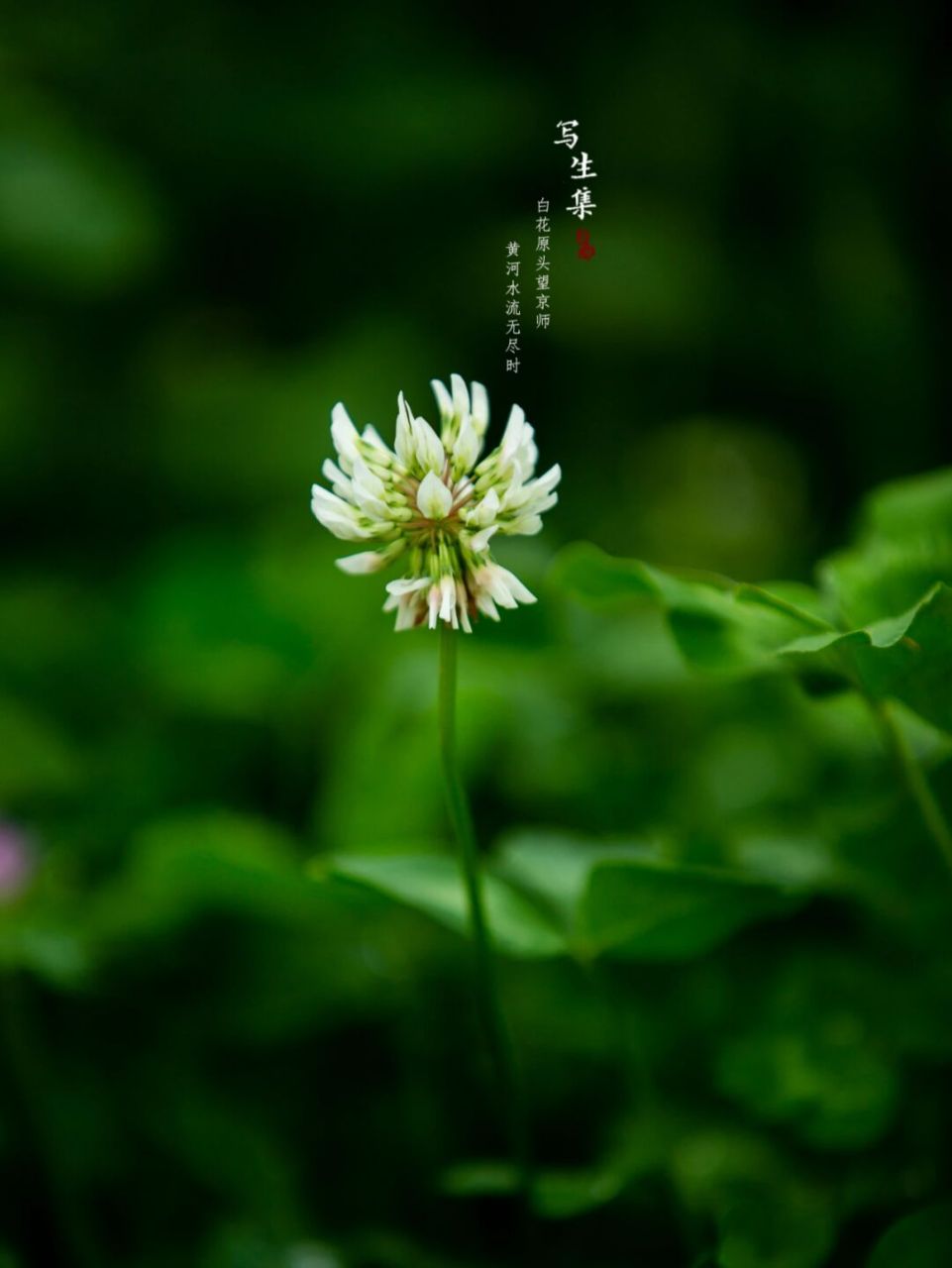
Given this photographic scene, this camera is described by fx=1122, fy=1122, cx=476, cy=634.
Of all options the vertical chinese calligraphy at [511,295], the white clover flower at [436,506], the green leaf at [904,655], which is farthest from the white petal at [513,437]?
the vertical chinese calligraphy at [511,295]

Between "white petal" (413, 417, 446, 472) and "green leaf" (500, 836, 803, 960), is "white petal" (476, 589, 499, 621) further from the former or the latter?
"green leaf" (500, 836, 803, 960)

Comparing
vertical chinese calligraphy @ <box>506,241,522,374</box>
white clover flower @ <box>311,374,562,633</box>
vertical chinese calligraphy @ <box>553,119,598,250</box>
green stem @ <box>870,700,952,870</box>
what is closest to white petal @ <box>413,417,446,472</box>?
white clover flower @ <box>311,374,562,633</box>

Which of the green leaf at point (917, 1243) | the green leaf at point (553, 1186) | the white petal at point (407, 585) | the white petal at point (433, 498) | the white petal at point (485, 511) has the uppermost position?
the white petal at point (433, 498)

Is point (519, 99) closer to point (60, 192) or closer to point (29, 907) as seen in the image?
point (60, 192)

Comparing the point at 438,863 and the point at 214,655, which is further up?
the point at 214,655

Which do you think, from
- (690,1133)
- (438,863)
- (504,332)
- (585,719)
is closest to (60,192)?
(504,332)

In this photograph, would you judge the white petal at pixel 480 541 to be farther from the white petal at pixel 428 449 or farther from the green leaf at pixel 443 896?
the green leaf at pixel 443 896
